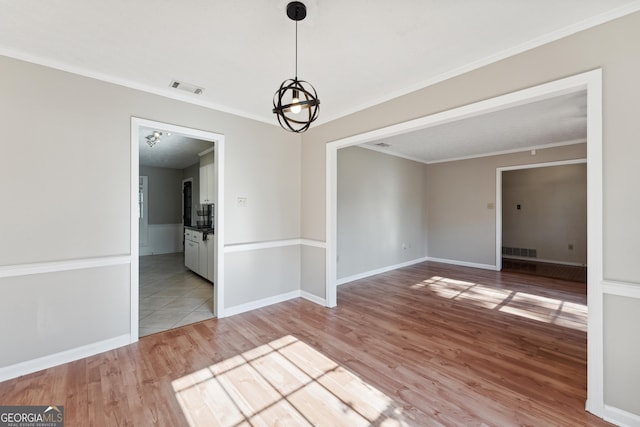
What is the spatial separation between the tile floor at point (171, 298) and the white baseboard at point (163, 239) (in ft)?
5.54

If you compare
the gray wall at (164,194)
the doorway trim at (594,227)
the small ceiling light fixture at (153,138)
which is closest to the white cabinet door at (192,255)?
the small ceiling light fixture at (153,138)

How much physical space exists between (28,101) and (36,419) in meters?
2.47

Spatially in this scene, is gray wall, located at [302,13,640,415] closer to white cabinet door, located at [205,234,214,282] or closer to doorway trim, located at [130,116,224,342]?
doorway trim, located at [130,116,224,342]

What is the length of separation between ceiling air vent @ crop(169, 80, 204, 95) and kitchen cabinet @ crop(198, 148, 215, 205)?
213 cm

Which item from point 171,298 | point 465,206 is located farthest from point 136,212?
point 465,206

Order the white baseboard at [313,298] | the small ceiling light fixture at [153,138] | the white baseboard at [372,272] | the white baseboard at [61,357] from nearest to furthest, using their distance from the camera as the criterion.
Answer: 1. the white baseboard at [61,357]
2. the white baseboard at [313,298]
3. the small ceiling light fixture at [153,138]
4. the white baseboard at [372,272]

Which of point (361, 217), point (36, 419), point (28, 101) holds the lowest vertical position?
point (36, 419)

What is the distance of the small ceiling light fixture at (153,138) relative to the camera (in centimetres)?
452

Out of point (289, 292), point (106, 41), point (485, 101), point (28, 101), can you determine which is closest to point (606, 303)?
point (485, 101)

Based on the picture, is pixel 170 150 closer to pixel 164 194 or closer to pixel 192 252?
pixel 192 252

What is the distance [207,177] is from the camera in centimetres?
515

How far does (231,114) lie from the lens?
3.47 metres

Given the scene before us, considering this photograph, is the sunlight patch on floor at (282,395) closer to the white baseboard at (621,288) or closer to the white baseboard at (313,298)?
the white baseboard at (313,298)

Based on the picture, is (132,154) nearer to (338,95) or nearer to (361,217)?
(338,95)
